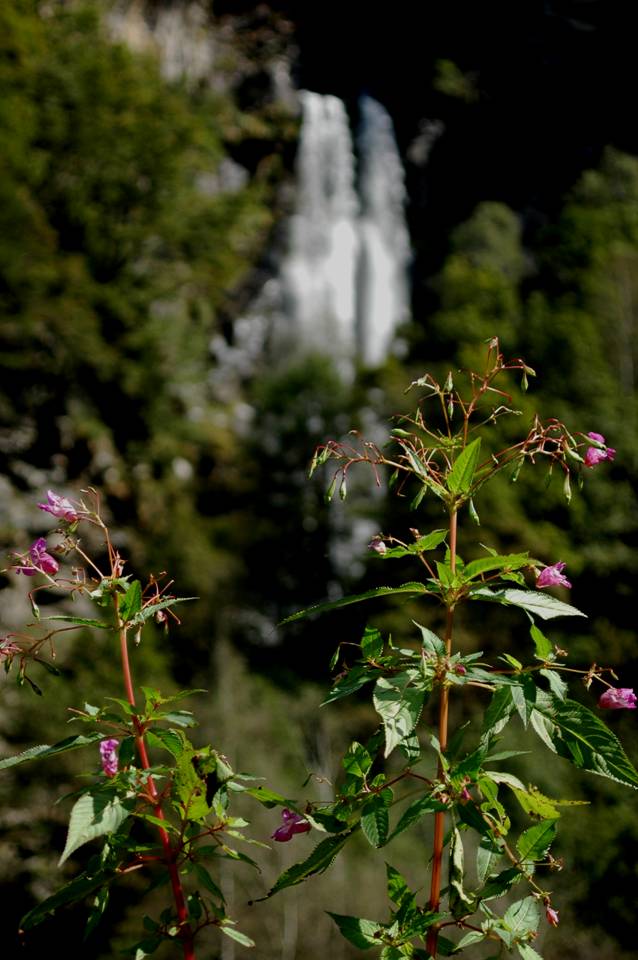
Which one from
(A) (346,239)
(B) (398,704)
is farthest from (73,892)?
(A) (346,239)

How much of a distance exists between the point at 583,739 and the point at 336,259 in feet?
50.8

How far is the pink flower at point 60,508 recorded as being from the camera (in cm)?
83

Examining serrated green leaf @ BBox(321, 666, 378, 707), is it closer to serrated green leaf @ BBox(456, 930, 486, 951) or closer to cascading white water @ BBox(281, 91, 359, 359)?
serrated green leaf @ BBox(456, 930, 486, 951)

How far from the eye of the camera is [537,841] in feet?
2.47

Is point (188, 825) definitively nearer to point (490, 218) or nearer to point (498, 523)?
point (498, 523)

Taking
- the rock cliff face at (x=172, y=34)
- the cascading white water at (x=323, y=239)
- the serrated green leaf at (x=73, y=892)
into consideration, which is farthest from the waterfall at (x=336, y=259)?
the serrated green leaf at (x=73, y=892)

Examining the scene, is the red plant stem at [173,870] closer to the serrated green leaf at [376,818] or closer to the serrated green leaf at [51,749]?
the serrated green leaf at [51,749]

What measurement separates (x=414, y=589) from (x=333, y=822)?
0.19 m

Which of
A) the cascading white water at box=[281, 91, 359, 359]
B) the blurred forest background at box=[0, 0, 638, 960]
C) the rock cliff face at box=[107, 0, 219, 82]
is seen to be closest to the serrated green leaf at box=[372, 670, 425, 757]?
the blurred forest background at box=[0, 0, 638, 960]

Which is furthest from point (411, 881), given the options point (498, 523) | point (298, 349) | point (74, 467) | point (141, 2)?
point (141, 2)

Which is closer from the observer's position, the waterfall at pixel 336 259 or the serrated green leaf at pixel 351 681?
the serrated green leaf at pixel 351 681

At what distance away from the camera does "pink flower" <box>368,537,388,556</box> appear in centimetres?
84

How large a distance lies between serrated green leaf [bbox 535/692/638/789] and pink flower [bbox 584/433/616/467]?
22cm

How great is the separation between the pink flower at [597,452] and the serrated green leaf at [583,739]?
8.5 inches
